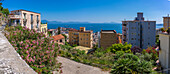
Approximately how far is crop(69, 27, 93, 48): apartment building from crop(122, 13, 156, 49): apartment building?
15892mm

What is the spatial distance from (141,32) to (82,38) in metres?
20.4

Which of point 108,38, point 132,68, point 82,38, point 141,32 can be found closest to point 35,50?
point 132,68

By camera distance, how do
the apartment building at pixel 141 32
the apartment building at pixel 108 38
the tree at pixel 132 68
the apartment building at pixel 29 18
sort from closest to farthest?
the tree at pixel 132 68, the apartment building at pixel 29 18, the apartment building at pixel 141 32, the apartment building at pixel 108 38

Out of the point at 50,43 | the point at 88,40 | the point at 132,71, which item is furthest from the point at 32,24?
the point at 88,40

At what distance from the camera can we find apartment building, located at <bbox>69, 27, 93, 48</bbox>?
44531 millimetres

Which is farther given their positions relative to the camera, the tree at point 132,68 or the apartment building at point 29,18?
the apartment building at point 29,18

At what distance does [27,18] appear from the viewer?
17.0 meters

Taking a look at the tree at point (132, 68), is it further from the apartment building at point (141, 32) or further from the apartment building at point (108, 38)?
the apartment building at point (141, 32)

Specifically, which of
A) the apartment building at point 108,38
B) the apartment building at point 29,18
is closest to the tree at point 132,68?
the apartment building at point 29,18

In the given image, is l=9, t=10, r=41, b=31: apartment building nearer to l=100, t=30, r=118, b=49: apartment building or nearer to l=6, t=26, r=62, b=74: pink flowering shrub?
l=6, t=26, r=62, b=74: pink flowering shrub

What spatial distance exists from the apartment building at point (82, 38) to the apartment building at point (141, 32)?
1589 centimetres

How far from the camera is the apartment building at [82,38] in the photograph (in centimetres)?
4453

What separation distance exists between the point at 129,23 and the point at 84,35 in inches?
717

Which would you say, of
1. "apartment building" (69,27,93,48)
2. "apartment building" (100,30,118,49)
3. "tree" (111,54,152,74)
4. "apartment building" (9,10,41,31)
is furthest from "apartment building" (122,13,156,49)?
"tree" (111,54,152,74)
